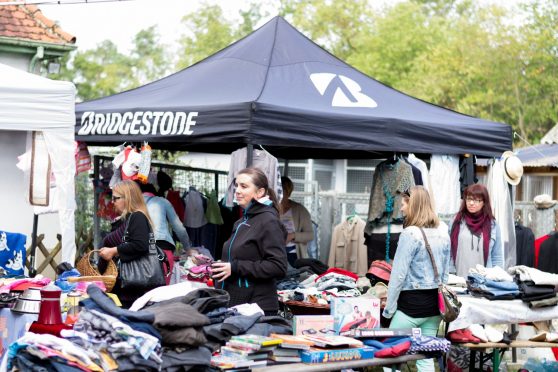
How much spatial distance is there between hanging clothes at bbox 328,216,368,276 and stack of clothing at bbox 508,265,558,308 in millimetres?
3827

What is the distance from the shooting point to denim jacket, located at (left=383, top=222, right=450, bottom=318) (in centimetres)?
677

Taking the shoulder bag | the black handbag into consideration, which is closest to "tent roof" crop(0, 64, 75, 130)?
the black handbag

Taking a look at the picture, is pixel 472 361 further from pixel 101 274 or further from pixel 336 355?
pixel 101 274

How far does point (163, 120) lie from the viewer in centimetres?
844

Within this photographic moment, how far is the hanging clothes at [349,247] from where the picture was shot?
11.4 meters

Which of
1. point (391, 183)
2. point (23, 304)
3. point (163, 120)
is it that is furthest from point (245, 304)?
point (391, 183)

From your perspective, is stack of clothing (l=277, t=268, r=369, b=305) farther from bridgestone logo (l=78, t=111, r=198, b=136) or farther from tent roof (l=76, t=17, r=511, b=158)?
bridgestone logo (l=78, t=111, r=198, b=136)

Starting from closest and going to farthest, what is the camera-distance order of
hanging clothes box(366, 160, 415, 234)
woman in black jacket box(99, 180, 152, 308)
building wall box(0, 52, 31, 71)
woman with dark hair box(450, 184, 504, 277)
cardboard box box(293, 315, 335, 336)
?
1. cardboard box box(293, 315, 335, 336)
2. woman in black jacket box(99, 180, 152, 308)
3. woman with dark hair box(450, 184, 504, 277)
4. hanging clothes box(366, 160, 415, 234)
5. building wall box(0, 52, 31, 71)

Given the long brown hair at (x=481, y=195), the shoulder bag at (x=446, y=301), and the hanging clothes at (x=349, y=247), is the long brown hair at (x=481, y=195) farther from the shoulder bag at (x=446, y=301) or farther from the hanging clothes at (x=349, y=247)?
the hanging clothes at (x=349, y=247)

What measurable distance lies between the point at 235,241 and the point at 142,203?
144 centimetres

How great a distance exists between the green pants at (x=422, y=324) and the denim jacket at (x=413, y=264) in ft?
0.23

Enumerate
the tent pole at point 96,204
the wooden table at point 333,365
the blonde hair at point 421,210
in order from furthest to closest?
the tent pole at point 96,204
the blonde hair at point 421,210
the wooden table at point 333,365

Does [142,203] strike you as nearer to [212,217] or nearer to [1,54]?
[212,217]

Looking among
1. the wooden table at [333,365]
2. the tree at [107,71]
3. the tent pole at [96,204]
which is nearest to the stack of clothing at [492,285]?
the wooden table at [333,365]
